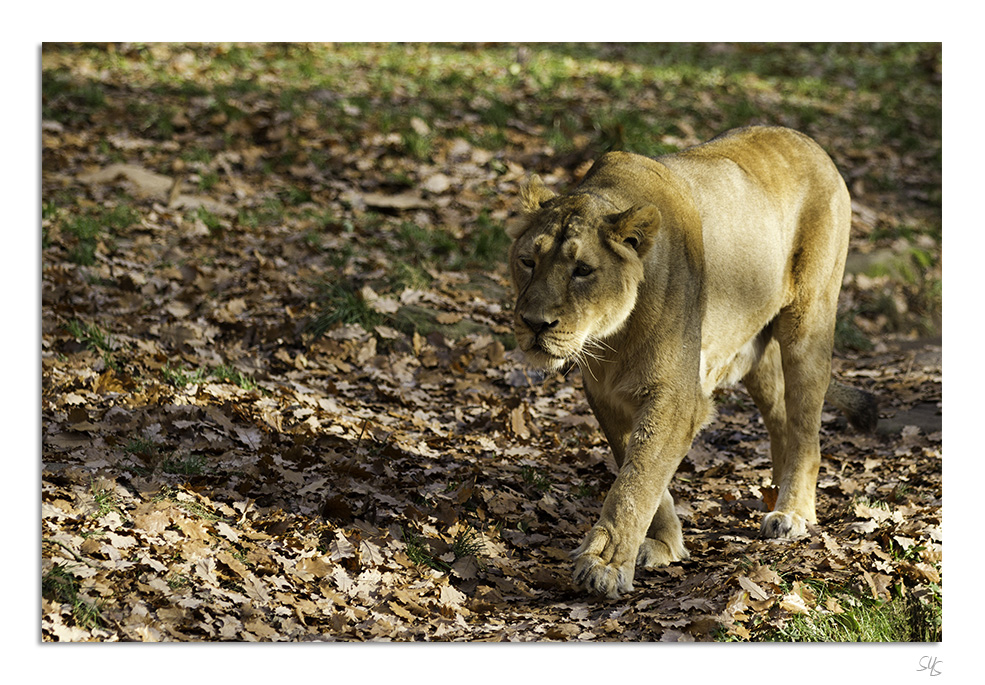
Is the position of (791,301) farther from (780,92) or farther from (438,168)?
(780,92)

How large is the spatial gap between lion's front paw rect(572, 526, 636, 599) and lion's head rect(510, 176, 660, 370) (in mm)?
938

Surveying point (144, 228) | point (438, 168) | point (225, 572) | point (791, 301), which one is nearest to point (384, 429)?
point (225, 572)

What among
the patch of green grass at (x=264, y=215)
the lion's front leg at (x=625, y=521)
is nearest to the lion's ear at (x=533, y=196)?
the lion's front leg at (x=625, y=521)

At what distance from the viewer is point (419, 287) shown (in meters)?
8.88

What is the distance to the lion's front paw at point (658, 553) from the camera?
5.22 metres

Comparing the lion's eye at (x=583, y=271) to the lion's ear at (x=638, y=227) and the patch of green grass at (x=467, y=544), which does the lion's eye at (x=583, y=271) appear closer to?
the lion's ear at (x=638, y=227)

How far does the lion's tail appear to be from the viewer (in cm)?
679

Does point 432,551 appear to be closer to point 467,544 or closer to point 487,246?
point 467,544

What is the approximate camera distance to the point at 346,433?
638 centimetres

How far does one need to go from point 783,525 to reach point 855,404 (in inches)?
56.4

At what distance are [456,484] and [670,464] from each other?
5.04 ft

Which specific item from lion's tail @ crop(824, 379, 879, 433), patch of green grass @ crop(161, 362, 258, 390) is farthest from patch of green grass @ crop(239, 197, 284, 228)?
lion's tail @ crop(824, 379, 879, 433)

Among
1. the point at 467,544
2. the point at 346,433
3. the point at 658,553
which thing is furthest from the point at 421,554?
the point at 346,433

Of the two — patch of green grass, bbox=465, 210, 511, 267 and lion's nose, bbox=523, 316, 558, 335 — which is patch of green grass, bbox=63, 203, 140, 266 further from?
lion's nose, bbox=523, 316, 558, 335
